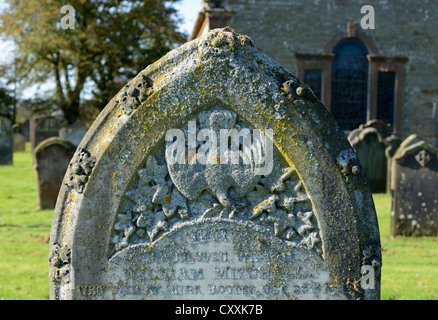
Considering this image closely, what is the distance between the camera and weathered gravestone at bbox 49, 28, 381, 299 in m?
2.83

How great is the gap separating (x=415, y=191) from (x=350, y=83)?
38.9 feet

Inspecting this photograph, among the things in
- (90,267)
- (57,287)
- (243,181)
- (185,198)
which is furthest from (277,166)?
(57,287)

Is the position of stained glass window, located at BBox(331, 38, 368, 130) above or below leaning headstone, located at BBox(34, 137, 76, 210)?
above

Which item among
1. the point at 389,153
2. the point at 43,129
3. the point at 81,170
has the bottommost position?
the point at 81,170

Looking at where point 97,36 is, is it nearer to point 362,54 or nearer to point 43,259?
point 362,54

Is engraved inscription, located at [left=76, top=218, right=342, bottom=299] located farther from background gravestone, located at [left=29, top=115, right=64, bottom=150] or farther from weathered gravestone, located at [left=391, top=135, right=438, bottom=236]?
background gravestone, located at [left=29, top=115, right=64, bottom=150]

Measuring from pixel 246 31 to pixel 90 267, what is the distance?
16.5 metres

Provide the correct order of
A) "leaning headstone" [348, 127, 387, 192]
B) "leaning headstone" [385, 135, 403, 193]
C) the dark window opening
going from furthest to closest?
the dark window opening, "leaning headstone" [348, 127, 387, 192], "leaning headstone" [385, 135, 403, 193]

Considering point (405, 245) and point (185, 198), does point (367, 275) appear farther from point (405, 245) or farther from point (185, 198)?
point (405, 245)

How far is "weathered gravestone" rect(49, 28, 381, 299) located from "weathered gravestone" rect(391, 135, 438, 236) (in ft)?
19.2

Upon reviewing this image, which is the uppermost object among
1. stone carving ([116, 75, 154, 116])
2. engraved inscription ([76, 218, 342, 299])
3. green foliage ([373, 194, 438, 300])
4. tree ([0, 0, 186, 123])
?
tree ([0, 0, 186, 123])

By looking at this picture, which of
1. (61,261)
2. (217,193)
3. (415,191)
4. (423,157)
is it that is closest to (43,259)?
(61,261)

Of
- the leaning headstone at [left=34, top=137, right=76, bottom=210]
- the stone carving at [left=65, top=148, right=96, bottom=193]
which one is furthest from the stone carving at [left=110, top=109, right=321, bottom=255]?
the leaning headstone at [left=34, top=137, right=76, bottom=210]

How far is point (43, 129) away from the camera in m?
23.3
